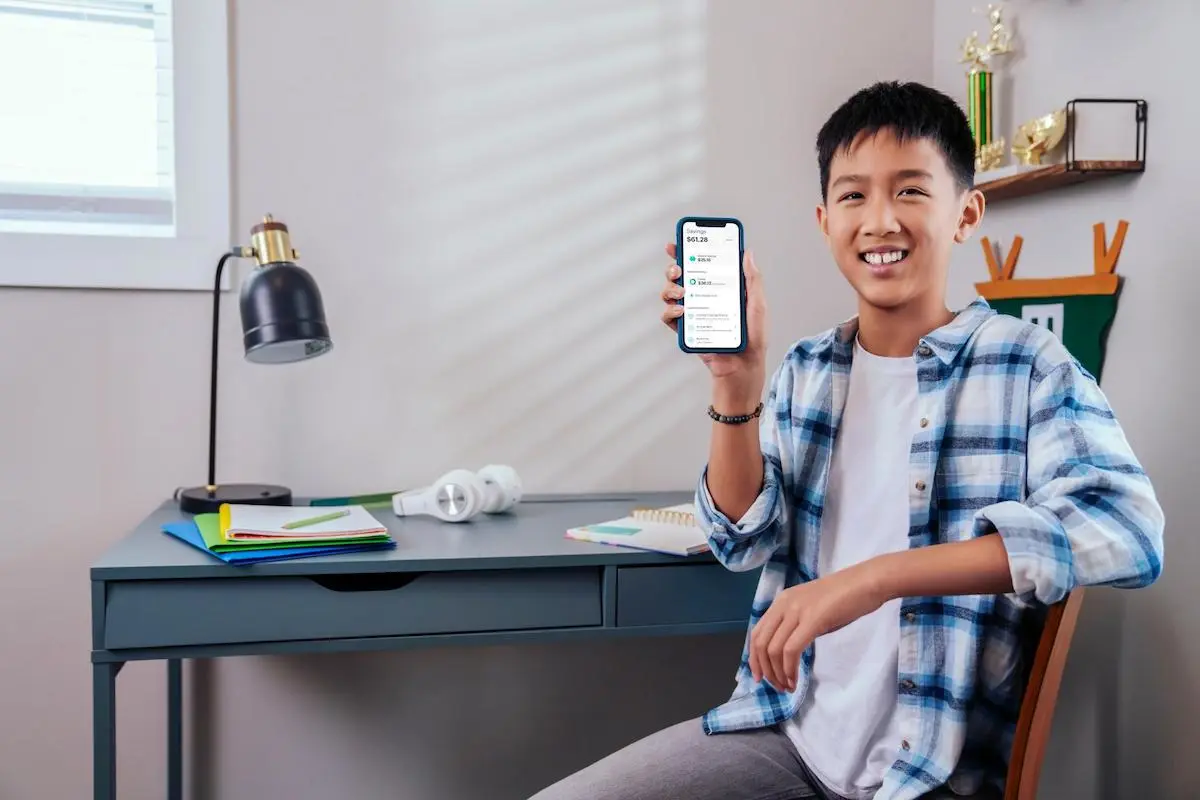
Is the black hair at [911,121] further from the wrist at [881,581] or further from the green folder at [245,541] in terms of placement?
the green folder at [245,541]

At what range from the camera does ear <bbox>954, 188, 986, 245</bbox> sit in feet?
3.98

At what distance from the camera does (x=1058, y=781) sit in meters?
1.64

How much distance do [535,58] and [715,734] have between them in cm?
130

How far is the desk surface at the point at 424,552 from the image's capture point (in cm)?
131

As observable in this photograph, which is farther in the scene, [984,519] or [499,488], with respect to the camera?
[499,488]

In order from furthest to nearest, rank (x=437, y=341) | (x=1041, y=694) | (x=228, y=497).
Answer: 1. (x=437, y=341)
2. (x=228, y=497)
3. (x=1041, y=694)

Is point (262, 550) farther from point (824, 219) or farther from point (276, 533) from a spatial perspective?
point (824, 219)

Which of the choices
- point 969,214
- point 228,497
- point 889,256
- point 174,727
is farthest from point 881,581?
point 174,727

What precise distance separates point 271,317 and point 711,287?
0.72 meters

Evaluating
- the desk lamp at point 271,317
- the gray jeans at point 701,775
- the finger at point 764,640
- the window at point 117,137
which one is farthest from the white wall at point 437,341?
the finger at point 764,640

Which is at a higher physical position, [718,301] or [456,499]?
[718,301]

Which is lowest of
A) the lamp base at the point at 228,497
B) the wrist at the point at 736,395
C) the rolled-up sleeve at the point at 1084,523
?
the lamp base at the point at 228,497

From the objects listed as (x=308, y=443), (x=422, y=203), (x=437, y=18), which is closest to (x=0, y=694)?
(x=308, y=443)

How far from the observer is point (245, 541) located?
1332 millimetres
